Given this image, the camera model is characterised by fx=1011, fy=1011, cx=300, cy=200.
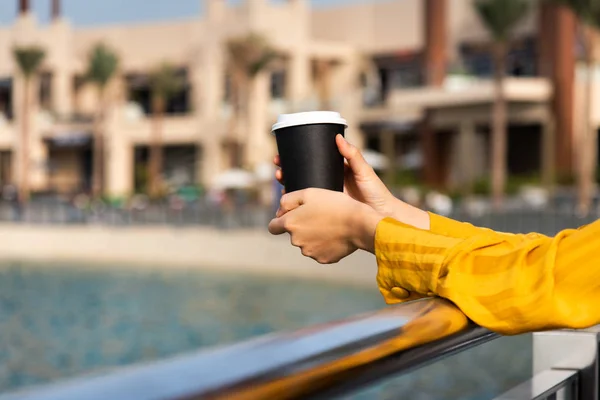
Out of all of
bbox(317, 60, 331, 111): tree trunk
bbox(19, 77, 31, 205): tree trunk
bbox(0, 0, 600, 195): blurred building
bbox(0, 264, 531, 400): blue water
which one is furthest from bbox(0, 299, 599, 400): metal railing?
bbox(19, 77, 31, 205): tree trunk

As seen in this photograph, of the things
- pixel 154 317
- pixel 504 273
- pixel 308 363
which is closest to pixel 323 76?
pixel 154 317

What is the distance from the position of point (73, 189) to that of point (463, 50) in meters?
25.3

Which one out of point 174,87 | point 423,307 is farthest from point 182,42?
point 423,307

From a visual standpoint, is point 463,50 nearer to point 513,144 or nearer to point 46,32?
point 513,144

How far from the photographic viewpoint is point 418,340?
1469 mm

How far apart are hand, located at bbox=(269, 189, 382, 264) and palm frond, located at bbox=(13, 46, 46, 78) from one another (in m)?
52.5

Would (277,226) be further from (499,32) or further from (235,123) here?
(235,123)

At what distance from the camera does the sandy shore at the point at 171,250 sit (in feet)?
94.4

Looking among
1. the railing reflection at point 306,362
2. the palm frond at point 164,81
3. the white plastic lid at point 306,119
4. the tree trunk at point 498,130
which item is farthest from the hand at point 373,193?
the palm frond at point 164,81

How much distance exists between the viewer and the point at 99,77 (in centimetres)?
5269

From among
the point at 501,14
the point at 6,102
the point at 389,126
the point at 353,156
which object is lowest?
the point at 389,126

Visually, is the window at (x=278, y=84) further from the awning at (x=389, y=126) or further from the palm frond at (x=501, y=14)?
the palm frond at (x=501, y=14)

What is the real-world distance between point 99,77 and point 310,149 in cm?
5224

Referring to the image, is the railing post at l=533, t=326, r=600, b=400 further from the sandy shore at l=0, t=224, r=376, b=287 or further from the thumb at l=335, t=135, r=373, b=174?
the sandy shore at l=0, t=224, r=376, b=287
